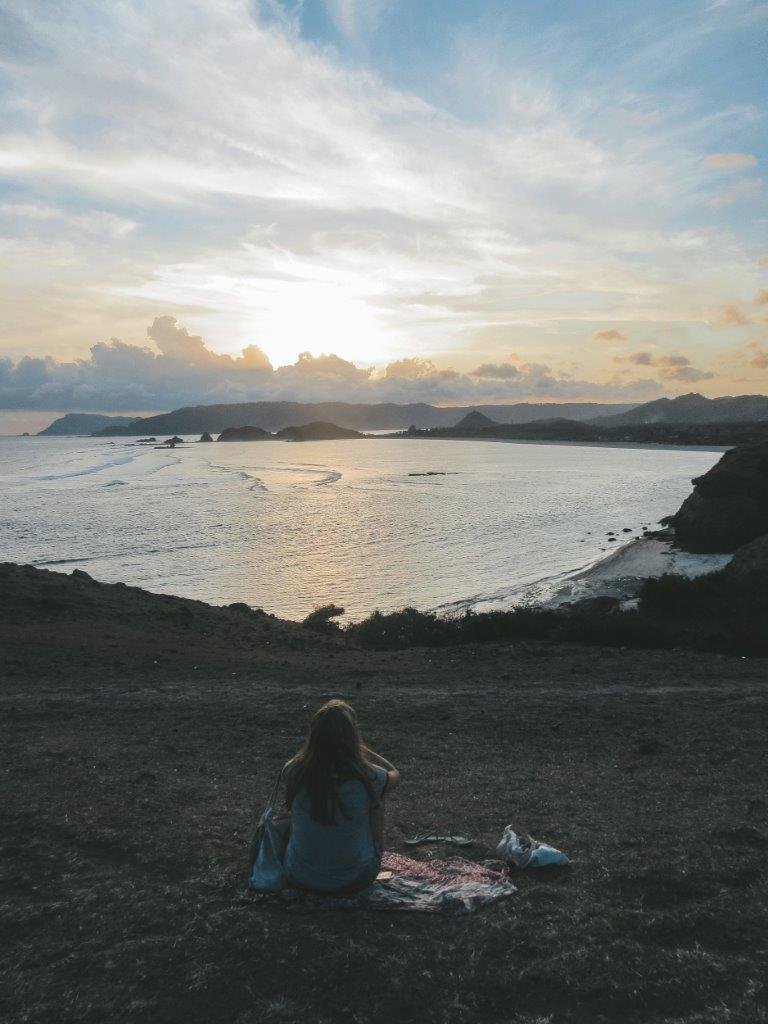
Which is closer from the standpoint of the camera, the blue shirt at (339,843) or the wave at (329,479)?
the blue shirt at (339,843)

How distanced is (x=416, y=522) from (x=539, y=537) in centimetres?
857

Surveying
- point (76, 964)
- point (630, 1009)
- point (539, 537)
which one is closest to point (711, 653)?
point (630, 1009)

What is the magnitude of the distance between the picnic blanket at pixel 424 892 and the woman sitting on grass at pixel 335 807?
0.23 ft

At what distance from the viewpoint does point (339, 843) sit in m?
4.38

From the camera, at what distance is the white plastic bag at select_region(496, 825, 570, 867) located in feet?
16.3

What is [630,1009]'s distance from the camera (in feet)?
11.5

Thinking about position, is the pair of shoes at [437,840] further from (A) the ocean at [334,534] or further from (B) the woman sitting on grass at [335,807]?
(A) the ocean at [334,534]

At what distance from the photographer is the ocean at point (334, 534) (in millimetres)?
23609

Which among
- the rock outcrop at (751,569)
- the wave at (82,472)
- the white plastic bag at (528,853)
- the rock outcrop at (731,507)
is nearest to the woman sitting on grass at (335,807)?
the white plastic bag at (528,853)

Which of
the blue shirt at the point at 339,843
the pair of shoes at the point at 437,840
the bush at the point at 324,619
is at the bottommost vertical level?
the bush at the point at 324,619

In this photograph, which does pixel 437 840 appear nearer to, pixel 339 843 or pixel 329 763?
pixel 339 843

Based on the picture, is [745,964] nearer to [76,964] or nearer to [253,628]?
[76,964]

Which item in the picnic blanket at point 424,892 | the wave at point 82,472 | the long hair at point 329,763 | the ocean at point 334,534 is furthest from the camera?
the wave at point 82,472

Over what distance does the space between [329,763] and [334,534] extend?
32.0 m
